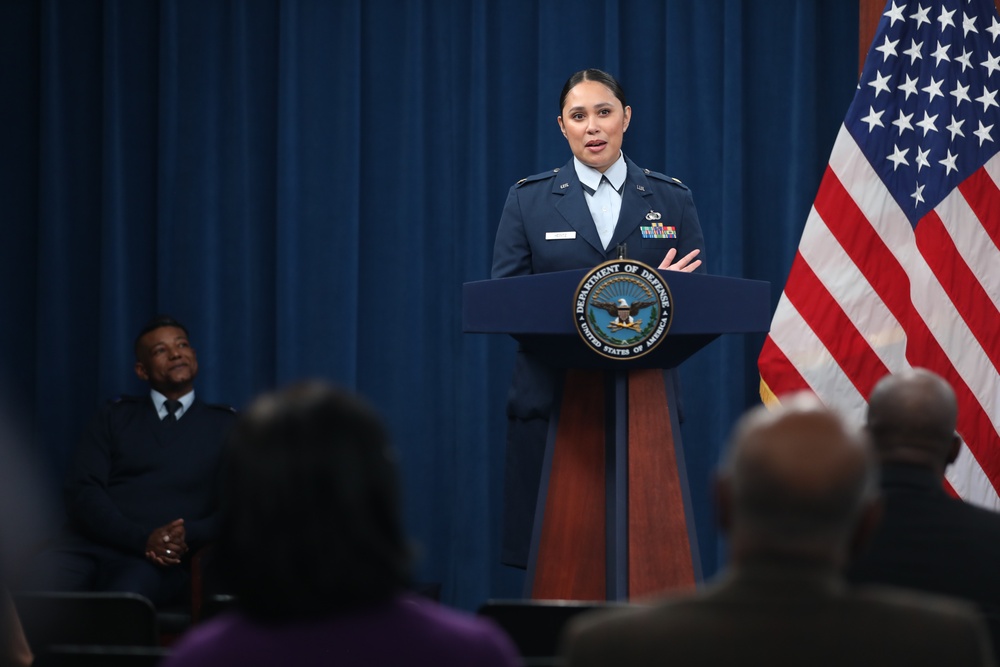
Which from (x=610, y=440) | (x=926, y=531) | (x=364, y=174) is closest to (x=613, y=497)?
(x=610, y=440)

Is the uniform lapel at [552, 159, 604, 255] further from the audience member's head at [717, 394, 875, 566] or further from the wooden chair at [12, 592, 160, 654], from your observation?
the audience member's head at [717, 394, 875, 566]

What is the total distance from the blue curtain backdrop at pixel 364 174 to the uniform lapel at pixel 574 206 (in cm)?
137

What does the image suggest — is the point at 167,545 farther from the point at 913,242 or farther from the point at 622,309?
the point at 913,242

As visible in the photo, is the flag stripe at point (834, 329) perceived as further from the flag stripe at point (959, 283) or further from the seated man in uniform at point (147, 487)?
the seated man in uniform at point (147, 487)

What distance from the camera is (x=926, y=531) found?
169 centimetres

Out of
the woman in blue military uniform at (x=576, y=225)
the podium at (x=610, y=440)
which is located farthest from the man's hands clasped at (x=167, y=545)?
the podium at (x=610, y=440)

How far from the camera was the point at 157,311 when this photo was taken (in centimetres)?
488

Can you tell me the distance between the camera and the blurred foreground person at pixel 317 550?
1062 mm

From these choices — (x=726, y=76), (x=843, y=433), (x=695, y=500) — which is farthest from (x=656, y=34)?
(x=843, y=433)

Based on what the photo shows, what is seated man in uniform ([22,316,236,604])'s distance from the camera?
12.4 feet

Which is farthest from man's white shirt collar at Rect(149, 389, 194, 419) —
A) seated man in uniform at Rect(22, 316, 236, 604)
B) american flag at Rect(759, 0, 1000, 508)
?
american flag at Rect(759, 0, 1000, 508)

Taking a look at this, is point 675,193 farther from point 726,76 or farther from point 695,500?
point 695,500

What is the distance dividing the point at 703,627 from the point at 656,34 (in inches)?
163

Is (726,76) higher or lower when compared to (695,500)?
higher
